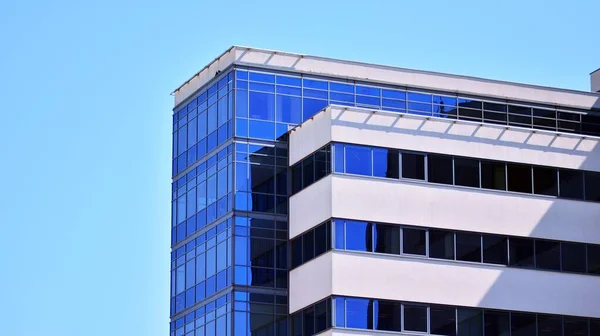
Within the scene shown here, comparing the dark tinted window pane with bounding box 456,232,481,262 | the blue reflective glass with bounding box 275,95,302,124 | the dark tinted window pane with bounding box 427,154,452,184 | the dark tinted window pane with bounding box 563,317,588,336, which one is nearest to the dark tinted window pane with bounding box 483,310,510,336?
the dark tinted window pane with bounding box 456,232,481,262

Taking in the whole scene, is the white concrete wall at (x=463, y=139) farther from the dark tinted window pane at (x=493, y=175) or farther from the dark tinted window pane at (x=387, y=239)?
the dark tinted window pane at (x=387, y=239)

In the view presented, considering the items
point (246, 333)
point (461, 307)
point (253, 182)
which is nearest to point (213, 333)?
point (246, 333)

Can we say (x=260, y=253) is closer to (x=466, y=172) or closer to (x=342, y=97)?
(x=342, y=97)

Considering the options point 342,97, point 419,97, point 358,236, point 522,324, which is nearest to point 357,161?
point 358,236

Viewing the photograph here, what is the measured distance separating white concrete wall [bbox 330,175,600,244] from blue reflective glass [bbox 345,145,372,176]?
0.41 m

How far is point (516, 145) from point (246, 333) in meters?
15.5

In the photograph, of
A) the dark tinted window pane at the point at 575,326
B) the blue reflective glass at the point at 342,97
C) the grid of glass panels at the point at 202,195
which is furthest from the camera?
the blue reflective glass at the point at 342,97

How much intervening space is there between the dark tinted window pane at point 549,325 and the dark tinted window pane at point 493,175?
20.8 feet

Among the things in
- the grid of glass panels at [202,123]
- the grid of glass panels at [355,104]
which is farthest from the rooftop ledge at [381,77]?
the grid of glass panels at [202,123]

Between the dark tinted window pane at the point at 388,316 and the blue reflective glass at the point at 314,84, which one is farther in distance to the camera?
the blue reflective glass at the point at 314,84

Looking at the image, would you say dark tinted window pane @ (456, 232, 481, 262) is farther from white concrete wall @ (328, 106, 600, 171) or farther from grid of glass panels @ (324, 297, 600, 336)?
white concrete wall @ (328, 106, 600, 171)

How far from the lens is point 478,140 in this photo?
238 feet

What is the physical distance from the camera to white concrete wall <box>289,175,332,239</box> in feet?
229

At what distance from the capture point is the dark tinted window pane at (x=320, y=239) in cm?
6950
